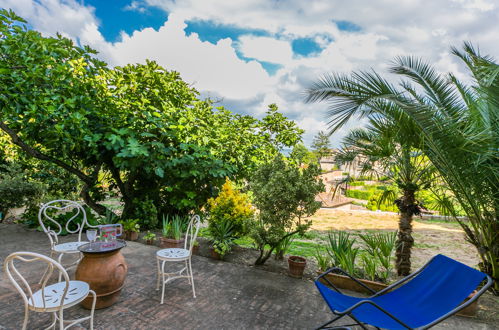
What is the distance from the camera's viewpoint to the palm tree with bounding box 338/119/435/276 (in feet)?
11.9

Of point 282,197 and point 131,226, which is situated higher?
point 282,197

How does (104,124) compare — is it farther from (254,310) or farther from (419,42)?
(419,42)

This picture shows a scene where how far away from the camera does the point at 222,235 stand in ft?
15.3

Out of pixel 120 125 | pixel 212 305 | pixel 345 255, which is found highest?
pixel 120 125

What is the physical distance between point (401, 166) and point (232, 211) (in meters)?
3.00

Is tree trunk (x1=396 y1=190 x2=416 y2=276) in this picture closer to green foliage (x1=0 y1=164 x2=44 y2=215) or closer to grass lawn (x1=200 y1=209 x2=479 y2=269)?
grass lawn (x1=200 y1=209 x2=479 y2=269)

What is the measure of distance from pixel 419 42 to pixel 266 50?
127 inches

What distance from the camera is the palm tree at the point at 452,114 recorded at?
9.55 feet

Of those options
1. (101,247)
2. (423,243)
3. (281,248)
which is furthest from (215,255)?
(423,243)

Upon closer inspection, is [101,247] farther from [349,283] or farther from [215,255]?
[349,283]

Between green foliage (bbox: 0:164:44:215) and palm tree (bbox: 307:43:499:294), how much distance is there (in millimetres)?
8339

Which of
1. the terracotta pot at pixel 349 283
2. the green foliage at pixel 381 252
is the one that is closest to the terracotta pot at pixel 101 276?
the terracotta pot at pixel 349 283

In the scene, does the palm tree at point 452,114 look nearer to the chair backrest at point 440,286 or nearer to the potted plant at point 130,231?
the chair backrest at point 440,286

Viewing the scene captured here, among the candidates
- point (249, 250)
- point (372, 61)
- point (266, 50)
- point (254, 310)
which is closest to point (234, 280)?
point (254, 310)
